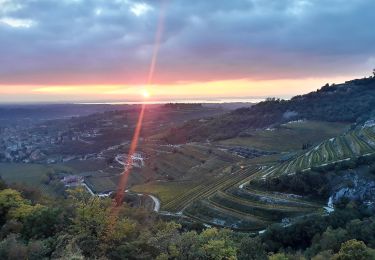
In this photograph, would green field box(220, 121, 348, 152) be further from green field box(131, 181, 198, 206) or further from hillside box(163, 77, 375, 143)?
green field box(131, 181, 198, 206)

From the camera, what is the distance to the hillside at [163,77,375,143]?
416ft

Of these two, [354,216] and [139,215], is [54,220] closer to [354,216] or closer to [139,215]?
[139,215]

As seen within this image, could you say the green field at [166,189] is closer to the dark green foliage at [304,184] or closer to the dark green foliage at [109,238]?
the dark green foliage at [304,184]

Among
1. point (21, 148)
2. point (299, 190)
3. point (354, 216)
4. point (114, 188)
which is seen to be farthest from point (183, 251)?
→ point (21, 148)

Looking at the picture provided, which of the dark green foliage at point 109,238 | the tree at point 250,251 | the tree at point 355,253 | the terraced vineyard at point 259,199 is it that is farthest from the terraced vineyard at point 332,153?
the tree at point 355,253

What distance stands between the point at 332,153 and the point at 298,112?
7036cm

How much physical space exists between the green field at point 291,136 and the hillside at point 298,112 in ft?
34.2

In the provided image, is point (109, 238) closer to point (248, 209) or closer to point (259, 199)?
point (248, 209)

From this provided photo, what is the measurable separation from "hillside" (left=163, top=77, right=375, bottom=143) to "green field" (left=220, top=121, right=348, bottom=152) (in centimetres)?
1041

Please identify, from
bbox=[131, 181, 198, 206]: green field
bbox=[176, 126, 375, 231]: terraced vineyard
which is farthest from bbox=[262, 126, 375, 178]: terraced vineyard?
bbox=[131, 181, 198, 206]: green field

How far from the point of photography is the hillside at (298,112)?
12694cm

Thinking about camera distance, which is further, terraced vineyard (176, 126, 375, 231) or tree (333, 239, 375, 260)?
terraced vineyard (176, 126, 375, 231)

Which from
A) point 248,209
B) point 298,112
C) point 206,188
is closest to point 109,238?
point 248,209

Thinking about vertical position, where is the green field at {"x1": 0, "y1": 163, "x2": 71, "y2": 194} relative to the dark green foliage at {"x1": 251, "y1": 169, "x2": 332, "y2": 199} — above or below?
below
